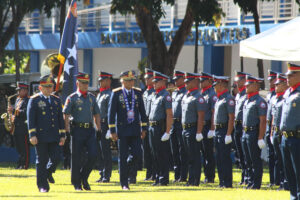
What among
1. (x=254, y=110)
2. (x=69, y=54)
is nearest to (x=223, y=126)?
(x=254, y=110)

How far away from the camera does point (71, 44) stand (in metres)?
17.8

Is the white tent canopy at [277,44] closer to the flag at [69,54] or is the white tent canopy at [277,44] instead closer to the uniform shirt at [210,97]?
the uniform shirt at [210,97]

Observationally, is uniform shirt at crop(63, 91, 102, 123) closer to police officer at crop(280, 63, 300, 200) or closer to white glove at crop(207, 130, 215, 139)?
white glove at crop(207, 130, 215, 139)

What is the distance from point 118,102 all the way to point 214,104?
2514 millimetres

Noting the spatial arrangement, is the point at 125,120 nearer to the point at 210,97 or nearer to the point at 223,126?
the point at 223,126

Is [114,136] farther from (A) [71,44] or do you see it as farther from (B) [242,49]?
(A) [71,44]

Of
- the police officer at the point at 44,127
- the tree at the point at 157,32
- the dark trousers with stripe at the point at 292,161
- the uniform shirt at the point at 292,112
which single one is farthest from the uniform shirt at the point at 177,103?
the tree at the point at 157,32

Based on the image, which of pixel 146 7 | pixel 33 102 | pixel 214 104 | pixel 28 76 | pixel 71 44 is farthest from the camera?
pixel 28 76

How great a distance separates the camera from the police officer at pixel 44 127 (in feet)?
40.8

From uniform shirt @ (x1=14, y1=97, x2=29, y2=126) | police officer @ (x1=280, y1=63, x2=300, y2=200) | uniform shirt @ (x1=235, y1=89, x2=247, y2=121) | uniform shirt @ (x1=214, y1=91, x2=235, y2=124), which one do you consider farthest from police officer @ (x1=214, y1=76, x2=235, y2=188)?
uniform shirt @ (x1=14, y1=97, x2=29, y2=126)

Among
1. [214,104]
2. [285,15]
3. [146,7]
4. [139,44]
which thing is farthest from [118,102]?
[139,44]

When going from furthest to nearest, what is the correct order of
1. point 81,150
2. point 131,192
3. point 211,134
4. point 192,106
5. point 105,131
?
point 105,131 → point 211,134 → point 192,106 → point 81,150 → point 131,192

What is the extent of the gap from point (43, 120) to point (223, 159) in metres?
3.49

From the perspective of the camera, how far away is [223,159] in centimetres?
1349
